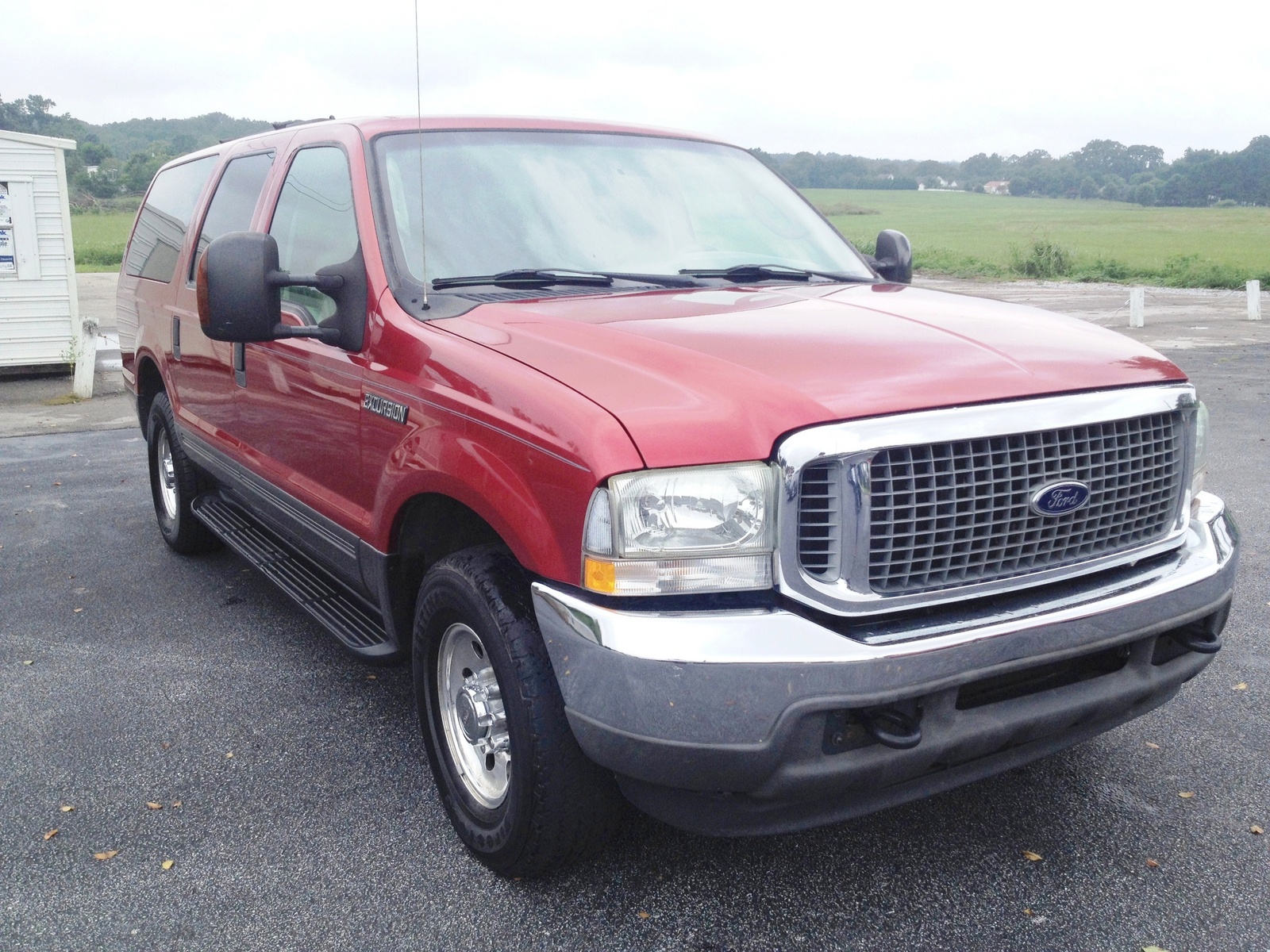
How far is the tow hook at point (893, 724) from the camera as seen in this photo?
235 centimetres

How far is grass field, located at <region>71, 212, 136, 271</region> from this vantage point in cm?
3928

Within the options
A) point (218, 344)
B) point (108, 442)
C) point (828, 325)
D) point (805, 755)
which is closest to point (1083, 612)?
point (805, 755)

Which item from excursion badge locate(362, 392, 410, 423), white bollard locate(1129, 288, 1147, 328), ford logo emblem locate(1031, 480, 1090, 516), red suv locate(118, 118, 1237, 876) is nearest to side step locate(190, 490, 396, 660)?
red suv locate(118, 118, 1237, 876)

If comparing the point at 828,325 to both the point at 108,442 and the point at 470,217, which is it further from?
the point at 108,442

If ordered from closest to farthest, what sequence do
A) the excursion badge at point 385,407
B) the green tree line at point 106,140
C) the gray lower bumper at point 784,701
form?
the gray lower bumper at point 784,701
the excursion badge at point 385,407
the green tree line at point 106,140

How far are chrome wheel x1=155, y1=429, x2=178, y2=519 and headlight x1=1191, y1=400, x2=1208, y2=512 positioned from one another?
478 cm

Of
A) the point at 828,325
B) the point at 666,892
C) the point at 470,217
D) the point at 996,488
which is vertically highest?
the point at 470,217

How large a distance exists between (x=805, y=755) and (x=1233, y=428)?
8.28 m

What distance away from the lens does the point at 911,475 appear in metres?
2.38

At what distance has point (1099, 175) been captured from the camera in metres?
102

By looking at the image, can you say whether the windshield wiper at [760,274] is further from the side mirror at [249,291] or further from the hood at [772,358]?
the side mirror at [249,291]

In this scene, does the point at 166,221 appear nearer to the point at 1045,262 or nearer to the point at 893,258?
the point at 893,258

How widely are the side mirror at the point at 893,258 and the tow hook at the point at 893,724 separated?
247 centimetres

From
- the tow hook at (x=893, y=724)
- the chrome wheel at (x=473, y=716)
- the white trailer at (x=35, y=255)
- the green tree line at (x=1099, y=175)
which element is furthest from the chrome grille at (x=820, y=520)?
the green tree line at (x=1099, y=175)
